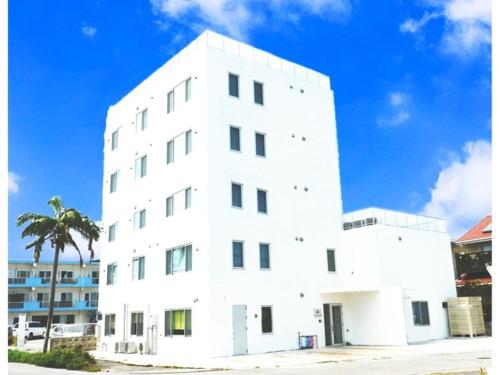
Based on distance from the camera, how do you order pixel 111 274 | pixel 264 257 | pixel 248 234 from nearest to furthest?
1. pixel 248 234
2. pixel 264 257
3. pixel 111 274

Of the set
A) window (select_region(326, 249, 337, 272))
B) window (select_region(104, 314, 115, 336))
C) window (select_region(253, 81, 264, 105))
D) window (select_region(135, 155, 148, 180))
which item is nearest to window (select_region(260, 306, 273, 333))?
window (select_region(326, 249, 337, 272))

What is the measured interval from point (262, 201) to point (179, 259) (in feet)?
17.3

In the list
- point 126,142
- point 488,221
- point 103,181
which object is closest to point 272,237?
point 126,142

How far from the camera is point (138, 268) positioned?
3055 centimetres

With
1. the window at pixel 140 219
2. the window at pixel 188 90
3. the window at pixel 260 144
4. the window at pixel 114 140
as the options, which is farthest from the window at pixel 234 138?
the window at pixel 114 140

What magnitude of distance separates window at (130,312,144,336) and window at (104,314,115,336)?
2.70m

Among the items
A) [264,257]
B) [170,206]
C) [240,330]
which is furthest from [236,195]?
[240,330]

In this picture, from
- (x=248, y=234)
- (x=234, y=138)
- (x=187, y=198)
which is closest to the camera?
(x=248, y=234)

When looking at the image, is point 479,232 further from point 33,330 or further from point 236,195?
point 33,330
